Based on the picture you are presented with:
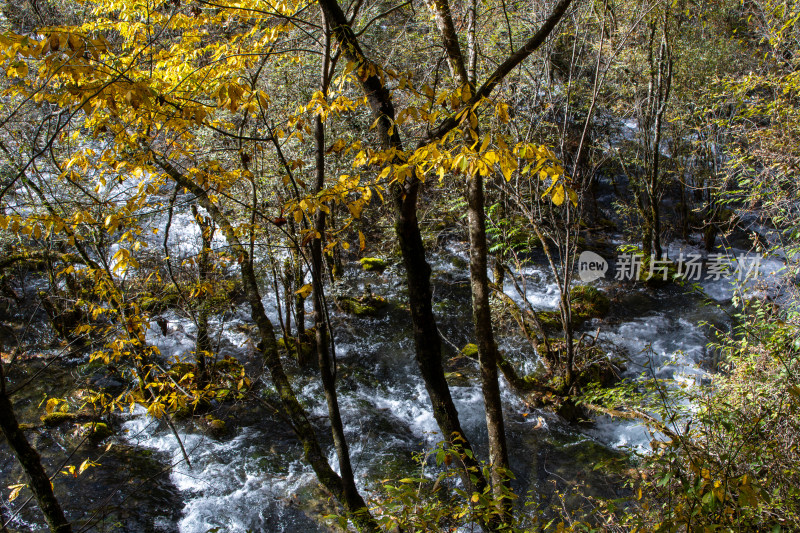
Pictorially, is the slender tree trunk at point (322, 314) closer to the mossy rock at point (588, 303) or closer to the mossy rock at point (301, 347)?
the mossy rock at point (301, 347)

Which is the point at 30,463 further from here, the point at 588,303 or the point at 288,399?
the point at 588,303

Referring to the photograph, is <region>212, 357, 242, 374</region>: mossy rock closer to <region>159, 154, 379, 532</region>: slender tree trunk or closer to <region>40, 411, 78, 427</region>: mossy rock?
<region>40, 411, 78, 427</region>: mossy rock

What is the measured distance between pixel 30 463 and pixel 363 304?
7.64 m

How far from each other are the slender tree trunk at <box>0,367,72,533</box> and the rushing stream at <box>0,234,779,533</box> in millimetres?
820

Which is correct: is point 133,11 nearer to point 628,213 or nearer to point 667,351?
point 667,351

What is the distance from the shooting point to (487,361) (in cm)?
403

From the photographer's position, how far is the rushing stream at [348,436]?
18.1 feet

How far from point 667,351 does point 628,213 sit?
20.1 feet

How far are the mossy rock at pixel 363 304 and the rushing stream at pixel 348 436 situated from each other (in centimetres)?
38

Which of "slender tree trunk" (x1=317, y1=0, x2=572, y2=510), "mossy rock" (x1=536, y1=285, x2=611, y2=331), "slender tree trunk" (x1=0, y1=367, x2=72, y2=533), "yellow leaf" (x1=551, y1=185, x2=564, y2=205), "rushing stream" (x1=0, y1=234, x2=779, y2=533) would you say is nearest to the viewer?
"yellow leaf" (x1=551, y1=185, x2=564, y2=205)

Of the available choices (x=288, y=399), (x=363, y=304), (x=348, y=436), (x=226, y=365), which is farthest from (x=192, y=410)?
(x=363, y=304)

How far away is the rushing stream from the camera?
18.1 feet

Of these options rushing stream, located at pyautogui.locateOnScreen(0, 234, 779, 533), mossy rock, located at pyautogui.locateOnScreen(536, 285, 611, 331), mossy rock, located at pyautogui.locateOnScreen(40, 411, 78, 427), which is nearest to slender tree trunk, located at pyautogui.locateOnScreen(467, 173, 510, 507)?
rushing stream, located at pyautogui.locateOnScreen(0, 234, 779, 533)

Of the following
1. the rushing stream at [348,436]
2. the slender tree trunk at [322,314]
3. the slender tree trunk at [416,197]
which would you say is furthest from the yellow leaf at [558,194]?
the rushing stream at [348,436]
